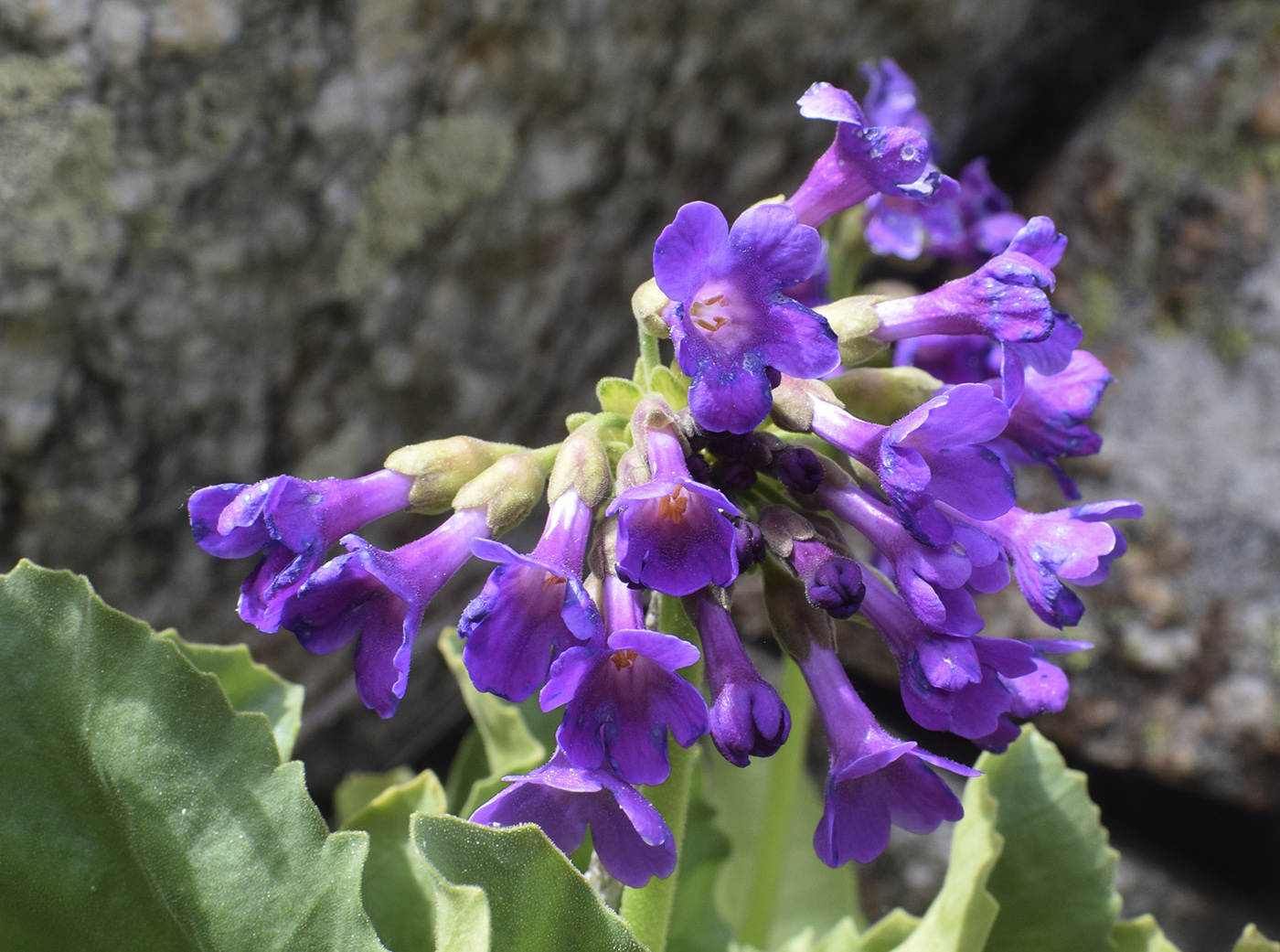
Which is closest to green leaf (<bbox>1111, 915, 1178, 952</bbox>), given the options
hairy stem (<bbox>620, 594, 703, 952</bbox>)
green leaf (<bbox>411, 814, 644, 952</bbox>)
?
hairy stem (<bbox>620, 594, 703, 952</bbox>)

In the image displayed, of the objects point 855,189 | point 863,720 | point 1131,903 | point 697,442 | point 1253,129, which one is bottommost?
point 1131,903

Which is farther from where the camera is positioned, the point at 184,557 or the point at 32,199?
the point at 184,557

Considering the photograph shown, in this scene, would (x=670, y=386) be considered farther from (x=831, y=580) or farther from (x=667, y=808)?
(x=667, y=808)

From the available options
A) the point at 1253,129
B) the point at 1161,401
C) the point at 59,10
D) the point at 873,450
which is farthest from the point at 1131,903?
the point at 59,10

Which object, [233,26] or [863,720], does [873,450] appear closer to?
[863,720]

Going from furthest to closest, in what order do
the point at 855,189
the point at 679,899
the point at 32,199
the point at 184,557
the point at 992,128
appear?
the point at 992,128, the point at 184,557, the point at 32,199, the point at 679,899, the point at 855,189

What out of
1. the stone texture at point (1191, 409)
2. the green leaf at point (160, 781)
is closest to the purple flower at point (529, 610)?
the green leaf at point (160, 781)

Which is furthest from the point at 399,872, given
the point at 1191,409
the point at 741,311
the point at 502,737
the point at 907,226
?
the point at 1191,409
